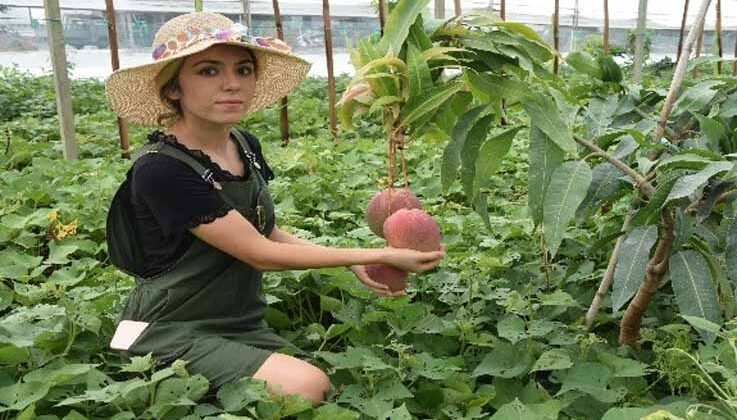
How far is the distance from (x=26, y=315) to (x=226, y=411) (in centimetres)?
67

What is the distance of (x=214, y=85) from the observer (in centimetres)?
191

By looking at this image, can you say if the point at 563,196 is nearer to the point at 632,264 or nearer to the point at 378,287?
the point at 632,264

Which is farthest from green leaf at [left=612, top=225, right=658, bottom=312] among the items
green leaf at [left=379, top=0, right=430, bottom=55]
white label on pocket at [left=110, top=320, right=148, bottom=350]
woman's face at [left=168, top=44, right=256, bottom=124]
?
white label on pocket at [left=110, top=320, right=148, bottom=350]

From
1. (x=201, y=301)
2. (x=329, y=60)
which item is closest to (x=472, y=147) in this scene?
(x=201, y=301)

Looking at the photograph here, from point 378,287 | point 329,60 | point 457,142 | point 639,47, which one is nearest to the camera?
point 457,142

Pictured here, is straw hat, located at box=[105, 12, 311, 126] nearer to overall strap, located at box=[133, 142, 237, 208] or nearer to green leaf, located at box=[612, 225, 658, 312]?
overall strap, located at box=[133, 142, 237, 208]

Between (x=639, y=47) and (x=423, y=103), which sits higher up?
(x=423, y=103)

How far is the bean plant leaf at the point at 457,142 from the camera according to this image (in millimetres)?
1769

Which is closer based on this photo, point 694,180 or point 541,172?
point 694,180

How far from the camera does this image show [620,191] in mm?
1968

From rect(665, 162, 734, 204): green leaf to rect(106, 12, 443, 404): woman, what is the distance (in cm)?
50

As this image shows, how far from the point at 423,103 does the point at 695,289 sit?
717mm

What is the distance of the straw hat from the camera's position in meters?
1.88

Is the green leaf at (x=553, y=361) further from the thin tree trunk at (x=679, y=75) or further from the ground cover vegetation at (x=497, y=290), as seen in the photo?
the thin tree trunk at (x=679, y=75)
